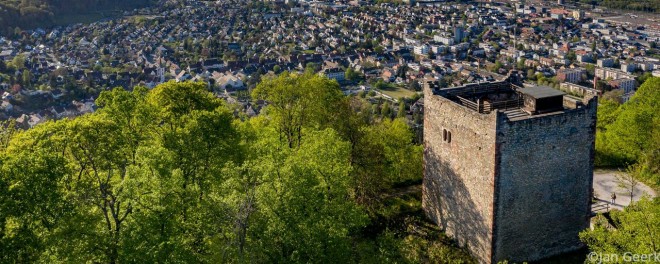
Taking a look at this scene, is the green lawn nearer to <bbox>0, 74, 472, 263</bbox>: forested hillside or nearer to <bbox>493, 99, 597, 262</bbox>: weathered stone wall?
<bbox>0, 74, 472, 263</bbox>: forested hillside

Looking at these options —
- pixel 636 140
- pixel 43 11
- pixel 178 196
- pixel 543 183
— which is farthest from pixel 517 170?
pixel 43 11

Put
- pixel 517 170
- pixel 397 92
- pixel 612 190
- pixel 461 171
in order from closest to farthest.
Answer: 1. pixel 517 170
2. pixel 461 171
3. pixel 612 190
4. pixel 397 92

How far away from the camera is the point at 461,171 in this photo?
26203 millimetres

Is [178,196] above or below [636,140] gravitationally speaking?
above

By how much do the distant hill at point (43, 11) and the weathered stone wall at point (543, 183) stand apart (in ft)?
488

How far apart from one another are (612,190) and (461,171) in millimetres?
13590

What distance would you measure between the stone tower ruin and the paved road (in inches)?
310

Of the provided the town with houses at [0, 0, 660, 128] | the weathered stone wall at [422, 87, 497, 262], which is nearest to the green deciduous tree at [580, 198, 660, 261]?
the weathered stone wall at [422, 87, 497, 262]

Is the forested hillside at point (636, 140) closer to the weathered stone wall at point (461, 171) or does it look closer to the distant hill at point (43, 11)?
the weathered stone wall at point (461, 171)

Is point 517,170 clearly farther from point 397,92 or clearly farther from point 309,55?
point 309,55

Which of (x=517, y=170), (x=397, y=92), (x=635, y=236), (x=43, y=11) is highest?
(x=43, y=11)

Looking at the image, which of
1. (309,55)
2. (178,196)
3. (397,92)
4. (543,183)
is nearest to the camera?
(178,196)

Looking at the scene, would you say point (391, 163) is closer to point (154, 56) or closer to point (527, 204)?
point (527, 204)

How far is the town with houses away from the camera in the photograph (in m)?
109
